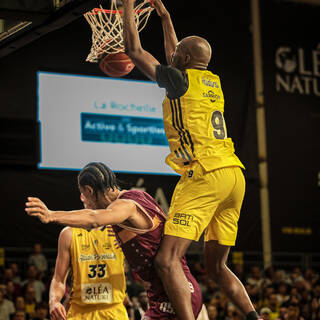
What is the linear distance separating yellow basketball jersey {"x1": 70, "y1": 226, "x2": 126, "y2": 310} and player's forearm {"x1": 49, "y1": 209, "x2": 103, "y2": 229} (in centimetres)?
156

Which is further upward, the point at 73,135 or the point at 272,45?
the point at 272,45

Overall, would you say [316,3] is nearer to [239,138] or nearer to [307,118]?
[307,118]

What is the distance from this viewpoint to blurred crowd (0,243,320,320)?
1102 cm

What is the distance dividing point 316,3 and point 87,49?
7239mm

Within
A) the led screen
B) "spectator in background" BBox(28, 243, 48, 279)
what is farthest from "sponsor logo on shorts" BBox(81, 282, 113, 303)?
the led screen

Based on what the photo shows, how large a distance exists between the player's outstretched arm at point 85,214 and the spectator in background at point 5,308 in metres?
7.02

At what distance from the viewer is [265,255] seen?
17.0m

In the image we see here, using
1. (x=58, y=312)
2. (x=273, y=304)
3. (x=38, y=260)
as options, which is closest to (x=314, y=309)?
(x=273, y=304)

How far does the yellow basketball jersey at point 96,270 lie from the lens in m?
5.54

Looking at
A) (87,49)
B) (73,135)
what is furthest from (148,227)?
(87,49)

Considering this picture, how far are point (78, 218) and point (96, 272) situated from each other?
67.8 inches

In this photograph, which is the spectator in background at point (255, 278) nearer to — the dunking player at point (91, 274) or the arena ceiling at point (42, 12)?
the dunking player at point (91, 274)

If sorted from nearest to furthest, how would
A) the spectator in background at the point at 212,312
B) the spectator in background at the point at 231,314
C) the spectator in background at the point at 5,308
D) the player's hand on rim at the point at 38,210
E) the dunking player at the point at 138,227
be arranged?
1. the player's hand on rim at the point at 38,210
2. the dunking player at the point at 138,227
3. the spectator in background at the point at 5,308
4. the spectator in background at the point at 212,312
5. the spectator in background at the point at 231,314

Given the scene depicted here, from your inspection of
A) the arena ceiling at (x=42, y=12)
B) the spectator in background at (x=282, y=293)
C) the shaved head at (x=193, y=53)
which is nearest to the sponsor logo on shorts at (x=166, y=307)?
the shaved head at (x=193, y=53)
